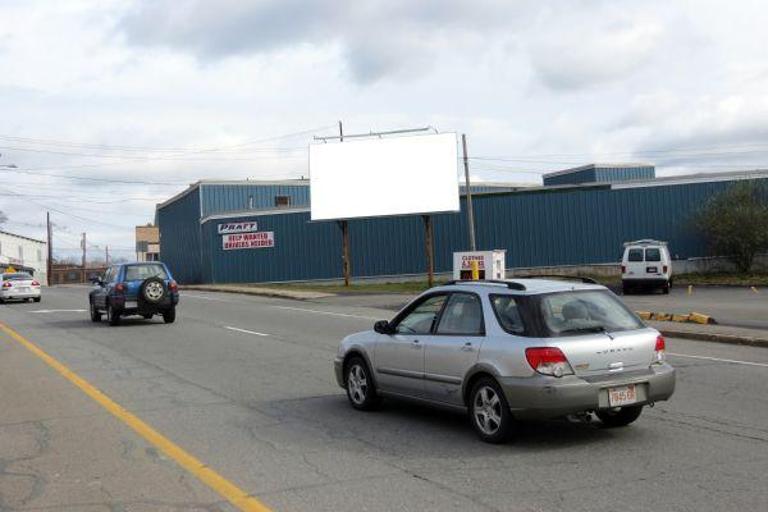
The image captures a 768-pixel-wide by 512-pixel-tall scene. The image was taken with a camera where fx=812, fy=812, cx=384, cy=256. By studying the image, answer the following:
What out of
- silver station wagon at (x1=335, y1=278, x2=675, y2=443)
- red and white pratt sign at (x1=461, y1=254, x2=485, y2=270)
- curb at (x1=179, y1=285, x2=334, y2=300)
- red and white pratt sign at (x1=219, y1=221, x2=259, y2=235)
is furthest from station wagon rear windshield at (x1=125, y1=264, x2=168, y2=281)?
red and white pratt sign at (x1=219, y1=221, x2=259, y2=235)

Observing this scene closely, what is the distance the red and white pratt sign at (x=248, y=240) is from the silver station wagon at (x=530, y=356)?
38.2 meters

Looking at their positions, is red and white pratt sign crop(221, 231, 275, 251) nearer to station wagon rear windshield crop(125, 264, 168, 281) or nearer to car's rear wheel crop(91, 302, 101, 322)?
car's rear wheel crop(91, 302, 101, 322)

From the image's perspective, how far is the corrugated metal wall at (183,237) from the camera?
5438cm

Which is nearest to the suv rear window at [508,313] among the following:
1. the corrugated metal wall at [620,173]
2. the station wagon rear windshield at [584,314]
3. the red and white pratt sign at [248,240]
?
the station wagon rear windshield at [584,314]

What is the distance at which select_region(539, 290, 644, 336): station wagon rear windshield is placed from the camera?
7.14 meters

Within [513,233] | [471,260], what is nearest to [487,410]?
[471,260]

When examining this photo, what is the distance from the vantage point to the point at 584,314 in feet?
24.2

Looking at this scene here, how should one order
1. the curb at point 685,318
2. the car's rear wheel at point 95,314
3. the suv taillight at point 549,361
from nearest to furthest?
the suv taillight at point 549,361 < the curb at point 685,318 < the car's rear wheel at point 95,314

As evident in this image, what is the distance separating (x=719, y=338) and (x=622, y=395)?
908 cm

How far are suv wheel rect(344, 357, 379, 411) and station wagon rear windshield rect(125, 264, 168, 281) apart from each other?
13.1 meters

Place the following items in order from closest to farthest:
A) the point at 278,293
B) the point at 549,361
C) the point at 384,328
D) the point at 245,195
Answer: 1. the point at 549,361
2. the point at 384,328
3. the point at 278,293
4. the point at 245,195

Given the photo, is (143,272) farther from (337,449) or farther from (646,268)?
(646,268)

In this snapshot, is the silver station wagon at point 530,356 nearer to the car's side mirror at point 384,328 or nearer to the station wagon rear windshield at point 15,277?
the car's side mirror at point 384,328

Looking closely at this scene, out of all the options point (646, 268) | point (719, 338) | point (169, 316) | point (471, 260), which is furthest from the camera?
point (646, 268)
